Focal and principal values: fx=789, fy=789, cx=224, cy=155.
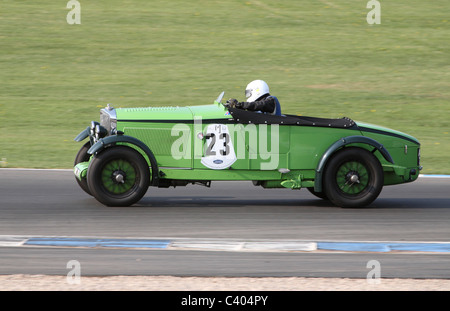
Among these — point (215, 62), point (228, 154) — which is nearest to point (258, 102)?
point (228, 154)

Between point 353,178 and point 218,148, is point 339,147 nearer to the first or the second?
point 353,178

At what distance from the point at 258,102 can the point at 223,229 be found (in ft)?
6.14

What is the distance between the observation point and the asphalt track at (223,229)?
6.97 meters

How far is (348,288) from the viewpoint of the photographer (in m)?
6.24

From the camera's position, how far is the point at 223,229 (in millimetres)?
8516

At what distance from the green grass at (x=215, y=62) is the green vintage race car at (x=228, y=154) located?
449 cm

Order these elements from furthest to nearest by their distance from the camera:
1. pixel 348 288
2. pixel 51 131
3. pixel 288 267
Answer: pixel 51 131, pixel 288 267, pixel 348 288

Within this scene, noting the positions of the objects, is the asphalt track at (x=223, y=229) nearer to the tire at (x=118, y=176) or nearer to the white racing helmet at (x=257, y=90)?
the tire at (x=118, y=176)

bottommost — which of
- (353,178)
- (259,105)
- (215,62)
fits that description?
(353,178)

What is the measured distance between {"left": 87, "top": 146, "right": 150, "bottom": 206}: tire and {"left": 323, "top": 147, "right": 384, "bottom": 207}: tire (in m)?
2.23
